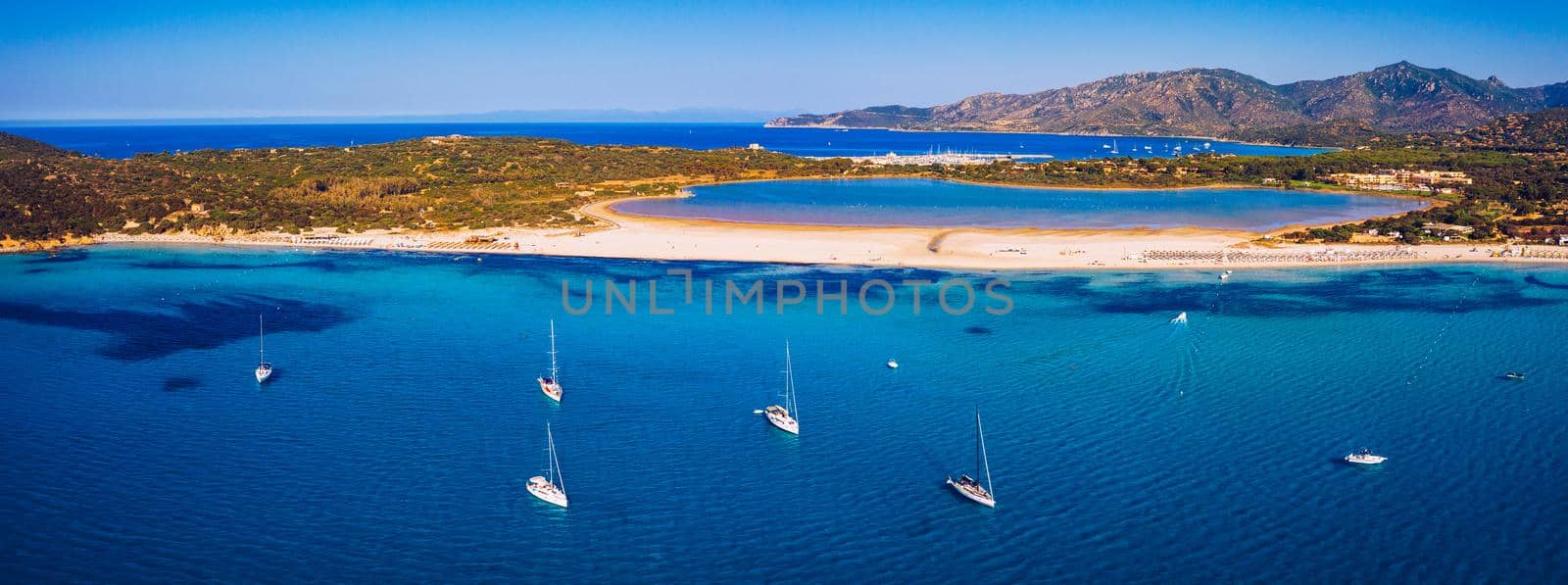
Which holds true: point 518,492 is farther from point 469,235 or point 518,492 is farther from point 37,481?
point 469,235

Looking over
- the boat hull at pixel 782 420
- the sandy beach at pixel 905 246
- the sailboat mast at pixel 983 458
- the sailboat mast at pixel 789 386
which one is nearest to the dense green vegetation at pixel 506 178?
the sandy beach at pixel 905 246

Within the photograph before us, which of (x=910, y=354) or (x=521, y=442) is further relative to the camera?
(x=910, y=354)

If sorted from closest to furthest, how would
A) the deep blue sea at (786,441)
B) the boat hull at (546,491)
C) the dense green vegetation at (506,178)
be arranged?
1. the deep blue sea at (786,441)
2. the boat hull at (546,491)
3. the dense green vegetation at (506,178)

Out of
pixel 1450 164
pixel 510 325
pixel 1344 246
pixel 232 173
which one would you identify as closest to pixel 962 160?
pixel 1450 164

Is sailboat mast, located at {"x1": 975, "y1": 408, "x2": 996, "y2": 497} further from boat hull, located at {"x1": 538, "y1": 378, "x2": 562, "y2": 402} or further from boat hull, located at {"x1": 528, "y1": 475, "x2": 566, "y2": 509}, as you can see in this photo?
boat hull, located at {"x1": 538, "y1": 378, "x2": 562, "y2": 402}

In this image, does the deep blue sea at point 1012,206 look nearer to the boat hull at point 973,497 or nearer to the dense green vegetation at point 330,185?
the dense green vegetation at point 330,185

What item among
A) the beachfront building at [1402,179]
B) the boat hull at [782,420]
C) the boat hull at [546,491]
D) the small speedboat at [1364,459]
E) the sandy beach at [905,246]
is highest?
the beachfront building at [1402,179]
